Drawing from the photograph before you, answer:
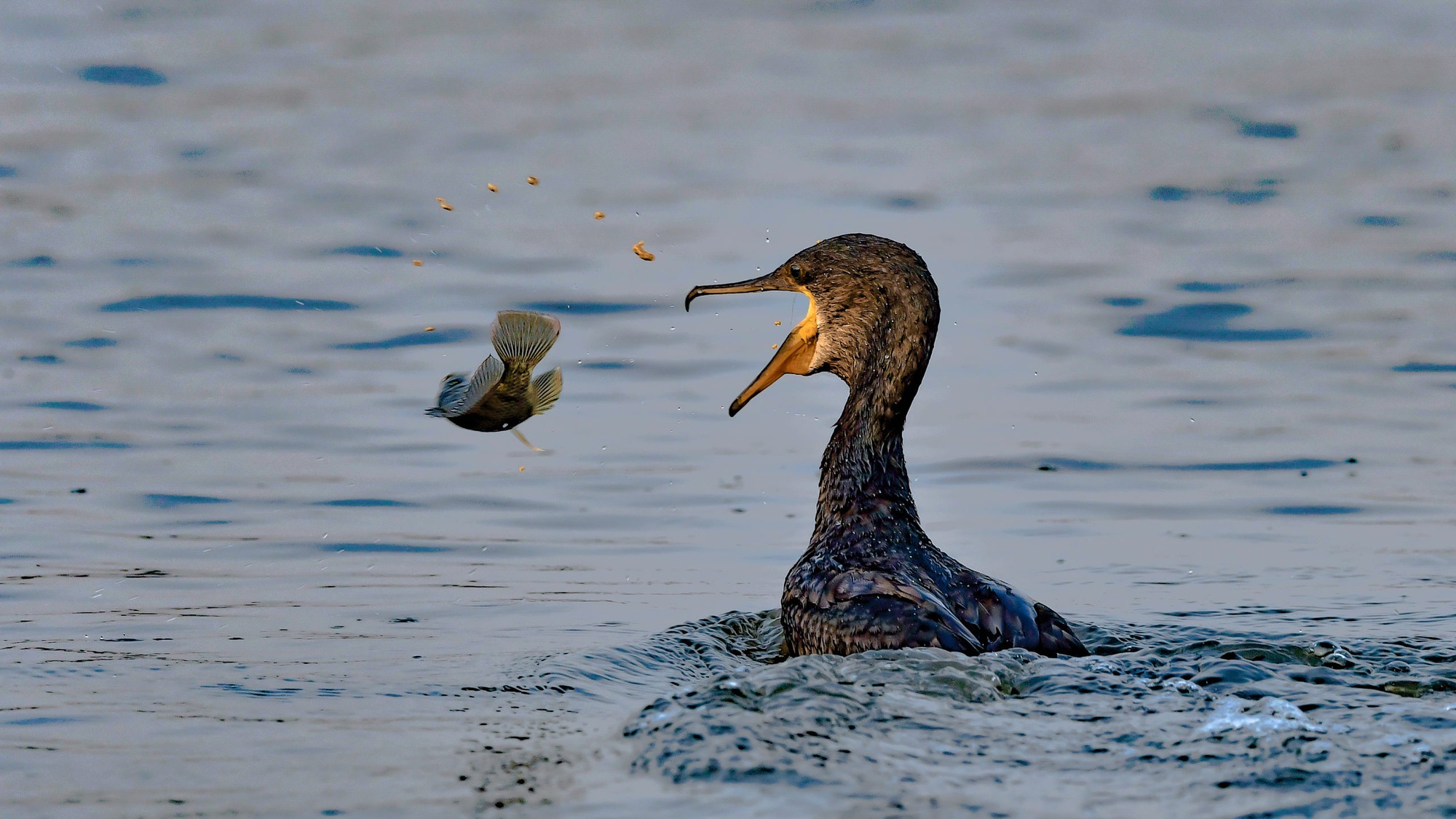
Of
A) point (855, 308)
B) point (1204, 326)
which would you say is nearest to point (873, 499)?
point (855, 308)

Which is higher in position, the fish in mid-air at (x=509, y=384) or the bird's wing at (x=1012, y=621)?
the fish in mid-air at (x=509, y=384)

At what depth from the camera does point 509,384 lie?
665 centimetres

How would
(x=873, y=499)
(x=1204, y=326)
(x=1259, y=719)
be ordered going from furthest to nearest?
1. (x=1204, y=326)
2. (x=873, y=499)
3. (x=1259, y=719)

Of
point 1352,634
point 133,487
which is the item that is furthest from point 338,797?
point 133,487

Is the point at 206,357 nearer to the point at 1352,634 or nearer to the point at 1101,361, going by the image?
the point at 1101,361

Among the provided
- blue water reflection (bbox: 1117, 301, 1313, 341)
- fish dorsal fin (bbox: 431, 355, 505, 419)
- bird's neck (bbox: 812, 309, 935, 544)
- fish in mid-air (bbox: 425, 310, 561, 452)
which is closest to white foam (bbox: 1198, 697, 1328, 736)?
bird's neck (bbox: 812, 309, 935, 544)

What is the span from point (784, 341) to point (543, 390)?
996mm

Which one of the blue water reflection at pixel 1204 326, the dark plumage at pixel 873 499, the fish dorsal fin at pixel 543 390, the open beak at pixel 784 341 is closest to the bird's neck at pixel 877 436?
the dark plumage at pixel 873 499

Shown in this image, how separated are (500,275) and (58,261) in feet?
10.7

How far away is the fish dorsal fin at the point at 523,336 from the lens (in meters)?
6.61

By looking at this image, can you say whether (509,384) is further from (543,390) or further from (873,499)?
(873,499)

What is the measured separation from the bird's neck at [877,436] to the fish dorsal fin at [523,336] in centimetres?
119

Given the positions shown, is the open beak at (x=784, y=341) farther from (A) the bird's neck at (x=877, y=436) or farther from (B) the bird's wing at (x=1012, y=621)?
(B) the bird's wing at (x=1012, y=621)

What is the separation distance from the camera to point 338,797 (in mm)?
4383
